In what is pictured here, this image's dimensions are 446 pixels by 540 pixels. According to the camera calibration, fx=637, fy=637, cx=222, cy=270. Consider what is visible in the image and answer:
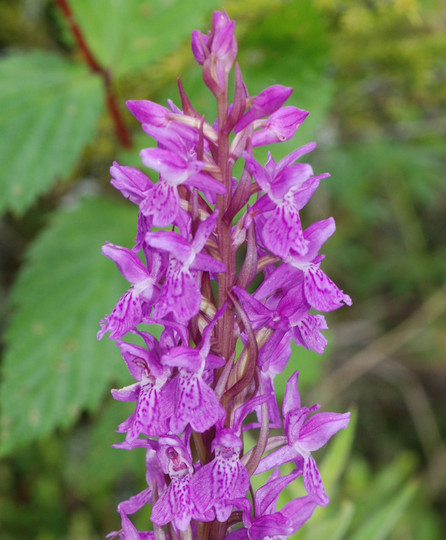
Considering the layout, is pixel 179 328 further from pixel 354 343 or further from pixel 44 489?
pixel 354 343

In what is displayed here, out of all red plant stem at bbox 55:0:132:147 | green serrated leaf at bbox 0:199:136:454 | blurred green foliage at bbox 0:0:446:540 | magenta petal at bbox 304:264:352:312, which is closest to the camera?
magenta petal at bbox 304:264:352:312

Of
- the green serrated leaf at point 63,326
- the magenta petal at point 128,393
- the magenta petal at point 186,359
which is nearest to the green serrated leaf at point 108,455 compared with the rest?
the green serrated leaf at point 63,326

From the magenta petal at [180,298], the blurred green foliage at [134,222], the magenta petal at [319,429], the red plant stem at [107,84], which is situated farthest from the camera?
the red plant stem at [107,84]

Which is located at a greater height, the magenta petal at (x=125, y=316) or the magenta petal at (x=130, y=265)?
the magenta petal at (x=130, y=265)

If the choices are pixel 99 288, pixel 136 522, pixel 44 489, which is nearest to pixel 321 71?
pixel 99 288

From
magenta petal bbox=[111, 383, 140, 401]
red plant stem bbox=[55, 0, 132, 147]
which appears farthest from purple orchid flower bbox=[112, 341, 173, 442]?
red plant stem bbox=[55, 0, 132, 147]

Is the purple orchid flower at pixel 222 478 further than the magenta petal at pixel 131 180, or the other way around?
the magenta petal at pixel 131 180

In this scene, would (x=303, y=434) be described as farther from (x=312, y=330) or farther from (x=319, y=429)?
(x=312, y=330)

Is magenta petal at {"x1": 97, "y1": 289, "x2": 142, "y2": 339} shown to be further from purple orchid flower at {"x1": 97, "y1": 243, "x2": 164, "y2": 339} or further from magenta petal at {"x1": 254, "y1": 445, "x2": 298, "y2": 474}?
magenta petal at {"x1": 254, "y1": 445, "x2": 298, "y2": 474}

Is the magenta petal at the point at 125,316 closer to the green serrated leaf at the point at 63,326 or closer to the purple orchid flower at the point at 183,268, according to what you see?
the purple orchid flower at the point at 183,268
